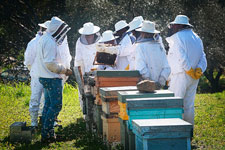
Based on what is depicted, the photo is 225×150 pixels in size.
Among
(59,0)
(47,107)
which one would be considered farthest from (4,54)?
(47,107)

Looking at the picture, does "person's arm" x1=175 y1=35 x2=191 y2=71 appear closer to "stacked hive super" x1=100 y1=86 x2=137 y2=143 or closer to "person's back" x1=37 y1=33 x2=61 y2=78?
"stacked hive super" x1=100 y1=86 x2=137 y2=143

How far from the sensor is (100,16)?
13.1 m

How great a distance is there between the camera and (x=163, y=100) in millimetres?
3846

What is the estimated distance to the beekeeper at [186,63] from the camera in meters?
5.49

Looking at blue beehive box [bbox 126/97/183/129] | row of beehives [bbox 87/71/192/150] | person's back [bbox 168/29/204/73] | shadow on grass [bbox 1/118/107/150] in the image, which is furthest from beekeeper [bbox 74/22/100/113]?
blue beehive box [bbox 126/97/183/129]

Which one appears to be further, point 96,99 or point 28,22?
point 28,22

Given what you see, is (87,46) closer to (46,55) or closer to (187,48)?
(46,55)

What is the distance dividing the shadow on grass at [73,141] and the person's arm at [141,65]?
3.83ft

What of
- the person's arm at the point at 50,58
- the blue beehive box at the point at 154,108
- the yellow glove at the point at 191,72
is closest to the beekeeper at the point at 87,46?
the person's arm at the point at 50,58

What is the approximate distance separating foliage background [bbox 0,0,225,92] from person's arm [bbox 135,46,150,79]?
753 centimetres

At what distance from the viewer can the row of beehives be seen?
3.34 metres

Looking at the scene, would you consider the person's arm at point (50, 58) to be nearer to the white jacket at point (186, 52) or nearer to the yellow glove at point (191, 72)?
the white jacket at point (186, 52)

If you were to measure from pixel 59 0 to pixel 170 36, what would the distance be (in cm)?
906

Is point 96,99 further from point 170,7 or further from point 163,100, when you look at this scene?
point 170,7
